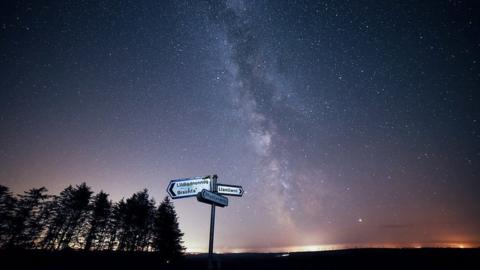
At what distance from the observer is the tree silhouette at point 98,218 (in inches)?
1593

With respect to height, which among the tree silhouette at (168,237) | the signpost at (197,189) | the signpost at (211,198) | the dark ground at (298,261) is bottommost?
the dark ground at (298,261)

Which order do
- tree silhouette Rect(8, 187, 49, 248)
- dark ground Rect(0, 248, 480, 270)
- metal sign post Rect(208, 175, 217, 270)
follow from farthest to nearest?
tree silhouette Rect(8, 187, 49, 248) < dark ground Rect(0, 248, 480, 270) < metal sign post Rect(208, 175, 217, 270)

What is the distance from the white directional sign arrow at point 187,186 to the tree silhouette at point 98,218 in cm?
4382

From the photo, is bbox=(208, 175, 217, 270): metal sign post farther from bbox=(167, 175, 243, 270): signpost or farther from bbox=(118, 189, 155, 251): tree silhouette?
bbox=(118, 189, 155, 251): tree silhouette

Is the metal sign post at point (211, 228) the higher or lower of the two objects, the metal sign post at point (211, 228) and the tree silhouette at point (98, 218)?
the lower

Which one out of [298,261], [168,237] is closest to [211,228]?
[298,261]

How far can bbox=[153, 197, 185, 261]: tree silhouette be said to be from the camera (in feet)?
114

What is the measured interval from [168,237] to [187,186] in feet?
114

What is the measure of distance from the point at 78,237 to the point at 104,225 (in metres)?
5.27

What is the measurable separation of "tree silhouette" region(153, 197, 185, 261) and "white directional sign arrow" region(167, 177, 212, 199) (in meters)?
34.4

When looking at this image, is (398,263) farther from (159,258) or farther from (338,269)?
(159,258)

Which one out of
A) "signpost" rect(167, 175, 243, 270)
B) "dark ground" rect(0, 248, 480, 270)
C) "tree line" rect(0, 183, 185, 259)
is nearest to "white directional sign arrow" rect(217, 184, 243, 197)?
"signpost" rect(167, 175, 243, 270)

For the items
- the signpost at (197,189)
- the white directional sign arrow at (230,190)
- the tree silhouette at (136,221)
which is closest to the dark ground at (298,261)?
the tree silhouette at (136,221)

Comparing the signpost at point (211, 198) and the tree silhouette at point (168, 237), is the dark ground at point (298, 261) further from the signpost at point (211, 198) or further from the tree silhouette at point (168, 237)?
the signpost at point (211, 198)
